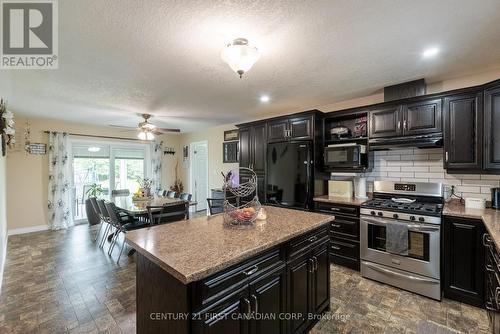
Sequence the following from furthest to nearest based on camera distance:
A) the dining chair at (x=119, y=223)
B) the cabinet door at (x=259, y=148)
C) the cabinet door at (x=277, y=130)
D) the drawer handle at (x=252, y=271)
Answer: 1. the cabinet door at (x=259, y=148)
2. the cabinet door at (x=277, y=130)
3. the dining chair at (x=119, y=223)
4. the drawer handle at (x=252, y=271)

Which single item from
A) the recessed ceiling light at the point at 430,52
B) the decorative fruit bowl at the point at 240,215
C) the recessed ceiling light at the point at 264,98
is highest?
the recessed ceiling light at the point at 264,98

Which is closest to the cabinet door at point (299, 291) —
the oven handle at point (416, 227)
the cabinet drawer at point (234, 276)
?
the cabinet drawer at point (234, 276)

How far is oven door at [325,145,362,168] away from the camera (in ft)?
10.3

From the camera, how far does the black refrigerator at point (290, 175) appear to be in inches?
134

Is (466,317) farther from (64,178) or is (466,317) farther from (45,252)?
(64,178)

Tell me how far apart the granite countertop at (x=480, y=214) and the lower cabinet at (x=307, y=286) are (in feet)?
4.06

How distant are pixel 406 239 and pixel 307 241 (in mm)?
1452

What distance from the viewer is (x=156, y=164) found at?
661 centimetres

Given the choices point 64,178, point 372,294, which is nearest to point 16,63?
point 64,178

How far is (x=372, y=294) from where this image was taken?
2449mm

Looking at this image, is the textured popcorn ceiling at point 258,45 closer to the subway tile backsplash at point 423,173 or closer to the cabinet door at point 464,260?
the subway tile backsplash at point 423,173

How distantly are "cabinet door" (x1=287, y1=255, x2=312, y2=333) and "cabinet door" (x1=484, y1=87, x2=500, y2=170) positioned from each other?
2162 millimetres

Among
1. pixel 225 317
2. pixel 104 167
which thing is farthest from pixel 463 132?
pixel 104 167

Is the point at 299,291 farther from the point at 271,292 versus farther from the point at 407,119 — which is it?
the point at 407,119
